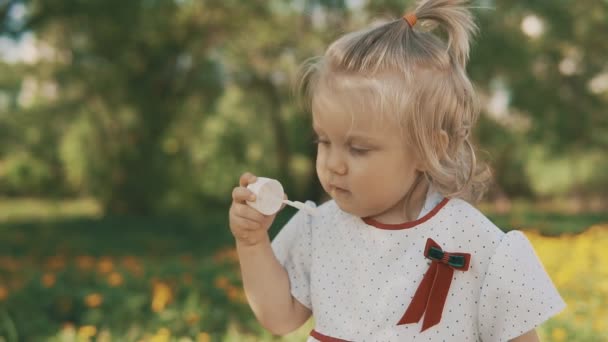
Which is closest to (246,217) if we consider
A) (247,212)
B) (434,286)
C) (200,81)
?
(247,212)

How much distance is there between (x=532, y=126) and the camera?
1287 centimetres

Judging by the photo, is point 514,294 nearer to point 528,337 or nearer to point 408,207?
point 528,337

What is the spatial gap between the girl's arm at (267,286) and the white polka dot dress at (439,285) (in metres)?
0.10

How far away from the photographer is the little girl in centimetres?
157

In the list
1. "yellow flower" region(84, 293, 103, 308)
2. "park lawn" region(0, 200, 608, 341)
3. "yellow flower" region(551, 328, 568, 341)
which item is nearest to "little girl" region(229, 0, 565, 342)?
"park lawn" region(0, 200, 608, 341)

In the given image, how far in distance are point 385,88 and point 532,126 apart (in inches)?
473

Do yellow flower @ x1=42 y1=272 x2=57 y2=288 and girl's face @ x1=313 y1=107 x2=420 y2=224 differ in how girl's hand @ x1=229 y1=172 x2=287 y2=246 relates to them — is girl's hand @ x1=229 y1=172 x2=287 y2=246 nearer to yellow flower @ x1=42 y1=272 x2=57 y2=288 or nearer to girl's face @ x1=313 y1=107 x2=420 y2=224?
girl's face @ x1=313 y1=107 x2=420 y2=224

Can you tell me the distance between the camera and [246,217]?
1.68m

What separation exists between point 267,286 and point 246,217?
0.23 metres

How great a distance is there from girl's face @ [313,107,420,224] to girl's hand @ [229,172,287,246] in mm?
173

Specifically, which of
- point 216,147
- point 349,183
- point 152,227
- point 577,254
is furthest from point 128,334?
point 216,147

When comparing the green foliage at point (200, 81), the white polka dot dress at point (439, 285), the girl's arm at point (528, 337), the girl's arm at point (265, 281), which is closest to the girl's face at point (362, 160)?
the white polka dot dress at point (439, 285)

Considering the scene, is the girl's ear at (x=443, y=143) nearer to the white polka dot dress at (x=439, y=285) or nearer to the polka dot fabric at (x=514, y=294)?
the white polka dot dress at (x=439, y=285)

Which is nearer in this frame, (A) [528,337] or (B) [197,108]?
(A) [528,337]
